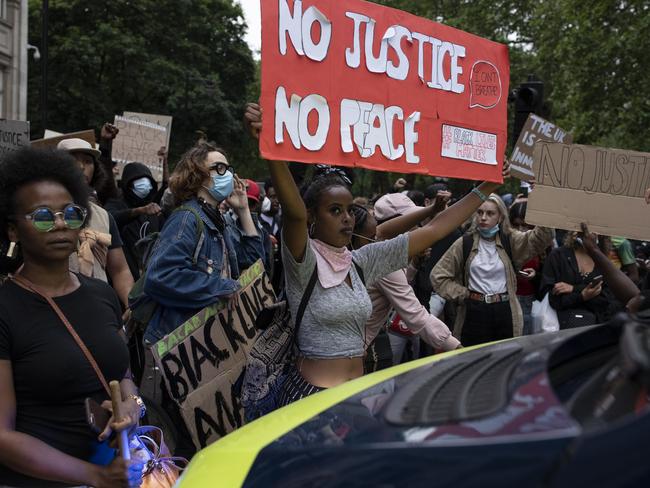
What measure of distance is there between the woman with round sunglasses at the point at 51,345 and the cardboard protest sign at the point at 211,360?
1.36 meters

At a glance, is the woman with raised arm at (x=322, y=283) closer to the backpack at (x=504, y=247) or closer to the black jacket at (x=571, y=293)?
the backpack at (x=504, y=247)

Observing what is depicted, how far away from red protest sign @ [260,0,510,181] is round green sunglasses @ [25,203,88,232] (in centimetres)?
115

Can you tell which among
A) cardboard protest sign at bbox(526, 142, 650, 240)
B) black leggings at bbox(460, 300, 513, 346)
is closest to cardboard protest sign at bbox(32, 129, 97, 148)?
black leggings at bbox(460, 300, 513, 346)

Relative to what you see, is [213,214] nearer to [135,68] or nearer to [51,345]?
[51,345]

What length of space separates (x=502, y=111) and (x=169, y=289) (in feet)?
7.52

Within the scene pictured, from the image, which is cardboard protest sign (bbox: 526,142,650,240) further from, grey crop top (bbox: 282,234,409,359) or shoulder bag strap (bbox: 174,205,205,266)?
shoulder bag strap (bbox: 174,205,205,266)

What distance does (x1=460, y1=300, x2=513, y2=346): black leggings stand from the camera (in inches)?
249

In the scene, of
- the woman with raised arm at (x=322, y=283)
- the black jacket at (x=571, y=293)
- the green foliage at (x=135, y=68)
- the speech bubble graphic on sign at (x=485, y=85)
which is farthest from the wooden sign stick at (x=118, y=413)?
the green foliage at (x=135, y=68)

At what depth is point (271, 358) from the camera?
12.6ft

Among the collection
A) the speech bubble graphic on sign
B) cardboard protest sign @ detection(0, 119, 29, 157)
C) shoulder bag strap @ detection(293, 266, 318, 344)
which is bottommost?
shoulder bag strap @ detection(293, 266, 318, 344)

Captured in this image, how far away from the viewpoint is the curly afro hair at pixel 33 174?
8.96 feet

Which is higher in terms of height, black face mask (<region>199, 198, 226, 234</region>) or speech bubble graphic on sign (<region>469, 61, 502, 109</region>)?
speech bubble graphic on sign (<region>469, 61, 502, 109</region>)

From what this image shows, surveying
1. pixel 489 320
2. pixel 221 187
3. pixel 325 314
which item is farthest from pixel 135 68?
pixel 325 314

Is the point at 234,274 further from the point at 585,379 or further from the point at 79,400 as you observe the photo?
the point at 585,379
